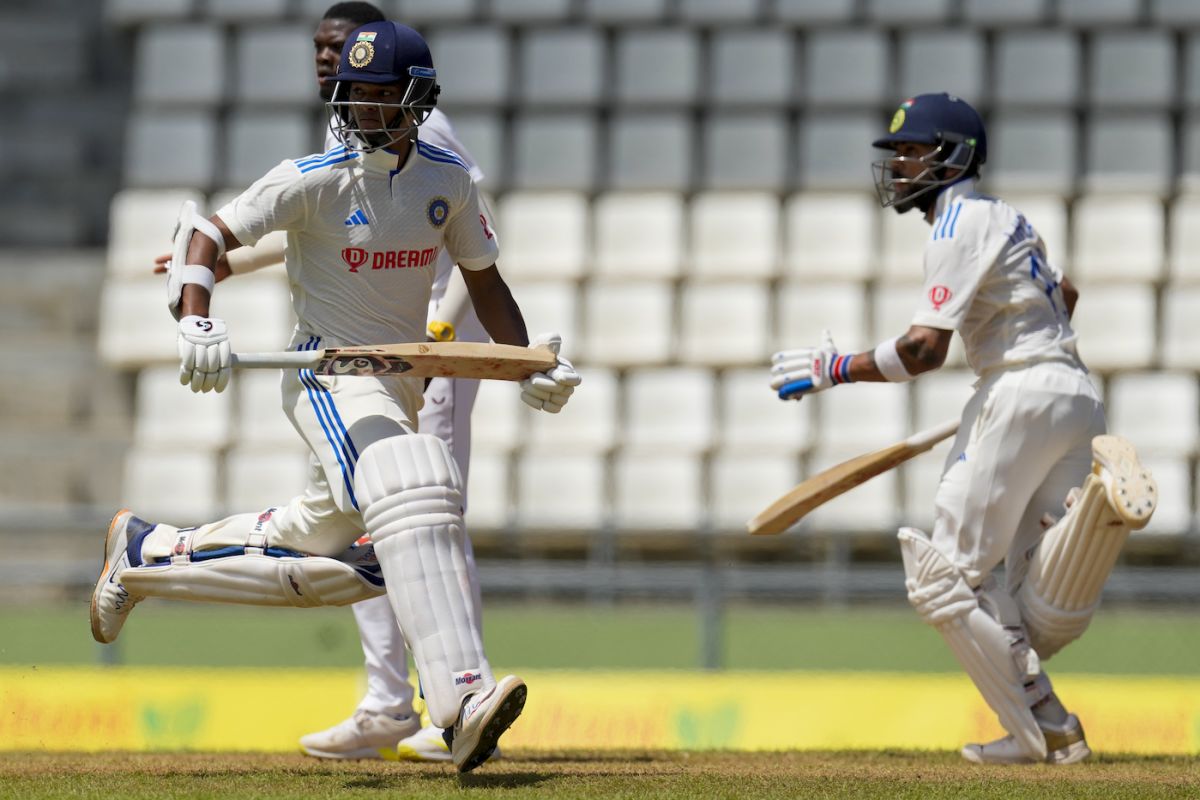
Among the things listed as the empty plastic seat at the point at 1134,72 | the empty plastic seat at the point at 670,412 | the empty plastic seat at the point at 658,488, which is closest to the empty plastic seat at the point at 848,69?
the empty plastic seat at the point at 1134,72

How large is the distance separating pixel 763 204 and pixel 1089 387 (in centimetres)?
880

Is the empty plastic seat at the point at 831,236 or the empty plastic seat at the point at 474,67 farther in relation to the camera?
the empty plastic seat at the point at 474,67

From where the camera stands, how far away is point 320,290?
531cm

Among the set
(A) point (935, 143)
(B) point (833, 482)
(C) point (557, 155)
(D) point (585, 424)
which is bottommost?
(D) point (585, 424)

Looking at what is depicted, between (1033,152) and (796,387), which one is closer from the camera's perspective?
(796,387)

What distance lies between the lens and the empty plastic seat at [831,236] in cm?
1430

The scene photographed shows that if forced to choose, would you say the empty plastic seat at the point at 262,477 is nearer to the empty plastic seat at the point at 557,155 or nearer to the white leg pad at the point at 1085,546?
the empty plastic seat at the point at 557,155

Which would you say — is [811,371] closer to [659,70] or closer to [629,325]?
[629,325]

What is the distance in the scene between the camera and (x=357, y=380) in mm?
5148

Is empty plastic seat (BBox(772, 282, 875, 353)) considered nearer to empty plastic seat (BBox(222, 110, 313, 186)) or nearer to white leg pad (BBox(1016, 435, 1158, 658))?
empty plastic seat (BBox(222, 110, 313, 186))

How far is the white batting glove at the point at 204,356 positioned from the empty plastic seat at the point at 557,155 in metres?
10.2

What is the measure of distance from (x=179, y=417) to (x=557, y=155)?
3597mm

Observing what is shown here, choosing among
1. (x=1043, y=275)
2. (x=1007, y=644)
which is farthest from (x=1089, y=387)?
(x=1007, y=644)

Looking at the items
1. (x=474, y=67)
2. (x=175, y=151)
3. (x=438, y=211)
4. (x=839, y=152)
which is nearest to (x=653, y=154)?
→ (x=839, y=152)
